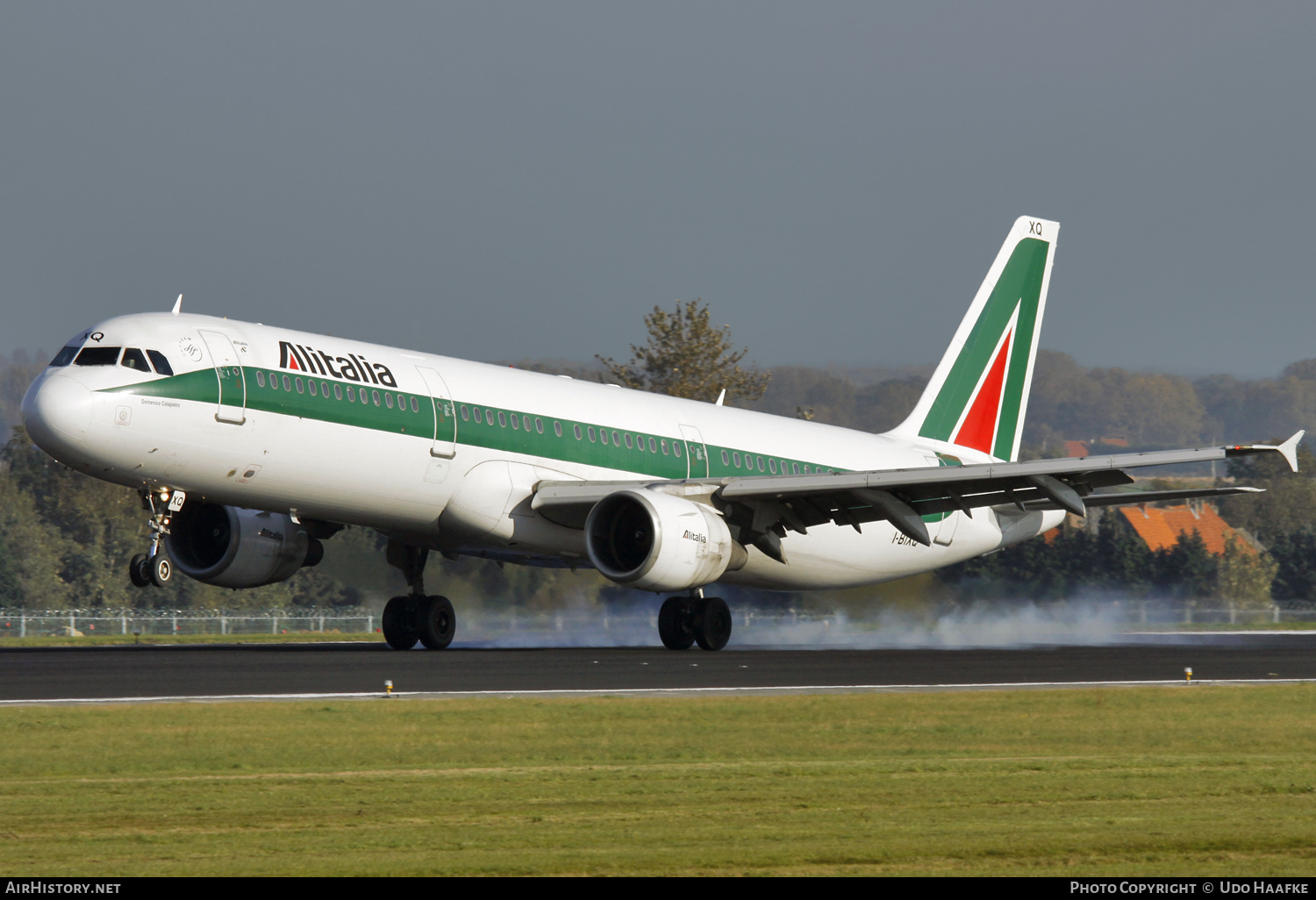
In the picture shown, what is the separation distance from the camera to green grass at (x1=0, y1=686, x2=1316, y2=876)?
9.50 metres

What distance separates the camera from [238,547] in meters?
28.5

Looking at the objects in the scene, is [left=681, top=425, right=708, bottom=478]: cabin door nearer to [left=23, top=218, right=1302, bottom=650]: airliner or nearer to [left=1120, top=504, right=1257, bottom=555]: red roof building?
[left=23, top=218, right=1302, bottom=650]: airliner

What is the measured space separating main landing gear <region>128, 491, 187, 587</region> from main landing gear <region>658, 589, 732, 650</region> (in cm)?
936

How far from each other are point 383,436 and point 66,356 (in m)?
4.94

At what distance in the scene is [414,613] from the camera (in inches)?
1187

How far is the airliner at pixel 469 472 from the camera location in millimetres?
23797

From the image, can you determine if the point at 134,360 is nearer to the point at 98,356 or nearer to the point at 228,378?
the point at 98,356

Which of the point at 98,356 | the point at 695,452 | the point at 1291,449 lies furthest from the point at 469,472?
the point at 1291,449

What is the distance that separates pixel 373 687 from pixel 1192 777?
1022cm

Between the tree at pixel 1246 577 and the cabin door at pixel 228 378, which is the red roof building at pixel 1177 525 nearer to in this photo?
the tree at pixel 1246 577

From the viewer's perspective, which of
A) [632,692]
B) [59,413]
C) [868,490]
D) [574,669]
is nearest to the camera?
[632,692]

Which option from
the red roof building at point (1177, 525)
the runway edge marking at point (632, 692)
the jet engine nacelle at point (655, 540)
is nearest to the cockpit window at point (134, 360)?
the runway edge marking at point (632, 692)

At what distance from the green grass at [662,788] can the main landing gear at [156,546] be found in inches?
268
